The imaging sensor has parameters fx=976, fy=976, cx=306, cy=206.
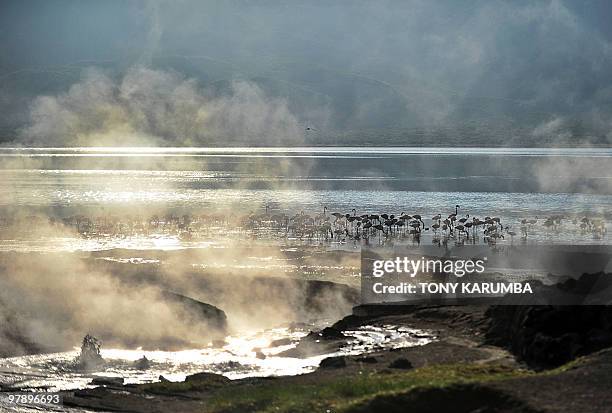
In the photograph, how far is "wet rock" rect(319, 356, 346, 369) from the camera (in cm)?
2973

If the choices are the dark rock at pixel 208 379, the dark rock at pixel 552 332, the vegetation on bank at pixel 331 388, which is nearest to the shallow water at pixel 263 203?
the dark rock at pixel 208 379

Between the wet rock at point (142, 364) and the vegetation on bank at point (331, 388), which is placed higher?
the vegetation on bank at point (331, 388)

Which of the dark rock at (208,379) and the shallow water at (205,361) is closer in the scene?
the dark rock at (208,379)

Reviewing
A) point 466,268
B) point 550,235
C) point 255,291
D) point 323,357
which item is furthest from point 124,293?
point 550,235

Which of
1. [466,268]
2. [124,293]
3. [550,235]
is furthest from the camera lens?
[550,235]

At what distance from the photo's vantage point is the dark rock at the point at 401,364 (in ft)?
95.6

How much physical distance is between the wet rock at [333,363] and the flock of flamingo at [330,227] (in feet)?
A: 105

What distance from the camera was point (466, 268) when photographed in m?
51.5

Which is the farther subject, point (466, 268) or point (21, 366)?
point (466, 268)

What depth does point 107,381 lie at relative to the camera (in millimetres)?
28281

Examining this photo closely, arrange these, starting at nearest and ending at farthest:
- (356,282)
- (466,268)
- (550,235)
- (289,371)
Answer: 1. (289,371)
2. (356,282)
3. (466,268)
4. (550,235)

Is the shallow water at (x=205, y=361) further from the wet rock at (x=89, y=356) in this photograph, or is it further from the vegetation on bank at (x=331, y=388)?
the vegetation on bank at (x=331, y=388)

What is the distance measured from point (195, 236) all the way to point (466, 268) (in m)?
23.0

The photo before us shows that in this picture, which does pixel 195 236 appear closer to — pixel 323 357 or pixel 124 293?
pixel 124 293
